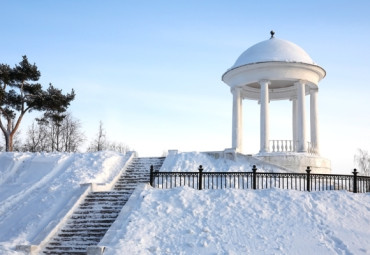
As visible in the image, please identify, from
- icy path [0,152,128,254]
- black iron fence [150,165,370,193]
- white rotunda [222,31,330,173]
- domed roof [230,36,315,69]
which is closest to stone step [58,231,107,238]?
icy path [0,152,128,254]

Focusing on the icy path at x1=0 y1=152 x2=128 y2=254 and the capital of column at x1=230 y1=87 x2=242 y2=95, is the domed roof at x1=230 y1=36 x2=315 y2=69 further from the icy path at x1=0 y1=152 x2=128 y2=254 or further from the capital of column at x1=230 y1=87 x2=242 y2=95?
the icy path at x1=0 y1=152 x2=128 y2=254

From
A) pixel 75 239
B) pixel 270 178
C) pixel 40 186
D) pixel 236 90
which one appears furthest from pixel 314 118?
pixel 75 239

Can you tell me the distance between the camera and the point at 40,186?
20984mm

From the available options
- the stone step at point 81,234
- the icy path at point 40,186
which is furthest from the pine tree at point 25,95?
the stone step at point 81,234

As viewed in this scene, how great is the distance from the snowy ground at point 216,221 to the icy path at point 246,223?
0.09 feet

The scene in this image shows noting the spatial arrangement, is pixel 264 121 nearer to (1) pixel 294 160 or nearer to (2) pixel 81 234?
(1) pixel 294 160

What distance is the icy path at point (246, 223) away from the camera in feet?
42.2

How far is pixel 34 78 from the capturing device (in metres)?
36.2

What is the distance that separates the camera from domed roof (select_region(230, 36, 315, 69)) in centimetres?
2580

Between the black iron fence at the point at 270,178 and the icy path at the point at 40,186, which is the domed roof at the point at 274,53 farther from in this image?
the icy path at the point at 40,186

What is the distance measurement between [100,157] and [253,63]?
33.6 feet

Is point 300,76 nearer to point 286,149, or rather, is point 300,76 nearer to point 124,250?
point 286,149

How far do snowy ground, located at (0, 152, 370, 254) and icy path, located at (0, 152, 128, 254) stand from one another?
0.06m

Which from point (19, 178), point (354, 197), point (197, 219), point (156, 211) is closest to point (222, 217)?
point (197, 219)
